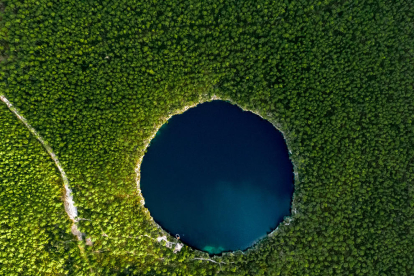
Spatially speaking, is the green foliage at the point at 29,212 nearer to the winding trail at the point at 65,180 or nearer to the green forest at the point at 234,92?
the green forest at the point at 234,92

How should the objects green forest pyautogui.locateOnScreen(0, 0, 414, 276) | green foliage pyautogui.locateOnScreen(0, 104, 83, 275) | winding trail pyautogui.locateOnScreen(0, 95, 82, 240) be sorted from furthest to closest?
1. winding trail pyautogui.locateOnScreen(0, 95, 82, 240)
2. green forest pyautogui.locateOnScreen(0, 0, 414, 276)
3. green foliage pyautogui.locateOnScreen(0, 104, 83, 275)

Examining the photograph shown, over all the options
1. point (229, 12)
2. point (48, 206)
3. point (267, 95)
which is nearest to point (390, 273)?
point (267, 95)

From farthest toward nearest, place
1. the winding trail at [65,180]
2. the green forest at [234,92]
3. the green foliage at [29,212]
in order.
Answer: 1. the winding trail at [65,180]
2. the green forest at [234,92]
3. the green foliage at [29,212]

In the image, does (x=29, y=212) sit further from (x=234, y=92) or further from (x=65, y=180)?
(x=234, y=92)

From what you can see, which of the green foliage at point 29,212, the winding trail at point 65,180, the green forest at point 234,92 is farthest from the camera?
the winding trail at point 65,180

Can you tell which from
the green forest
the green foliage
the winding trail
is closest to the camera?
the green foliage

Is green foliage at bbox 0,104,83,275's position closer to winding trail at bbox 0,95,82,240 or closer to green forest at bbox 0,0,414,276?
green forest at bbox 0,0,414,276

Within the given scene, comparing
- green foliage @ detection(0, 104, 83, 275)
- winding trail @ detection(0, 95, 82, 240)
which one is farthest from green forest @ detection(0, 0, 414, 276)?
winding trail @ detection(0, 95, 82, 240)

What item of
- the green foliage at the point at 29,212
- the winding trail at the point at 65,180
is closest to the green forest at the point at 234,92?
the green foliage at the point at 29,212

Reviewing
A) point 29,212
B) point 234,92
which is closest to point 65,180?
point 29,212
